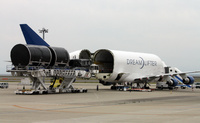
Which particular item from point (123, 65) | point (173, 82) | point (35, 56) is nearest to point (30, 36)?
point (35, 56)

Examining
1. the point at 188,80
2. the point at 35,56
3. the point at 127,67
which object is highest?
the point at 35,56

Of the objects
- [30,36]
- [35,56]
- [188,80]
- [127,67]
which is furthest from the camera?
[188,80]

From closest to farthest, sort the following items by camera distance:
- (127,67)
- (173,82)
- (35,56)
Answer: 1. (35,56)
2. (127,67)
3. (173,82)

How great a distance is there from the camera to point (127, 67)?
56.3 meters

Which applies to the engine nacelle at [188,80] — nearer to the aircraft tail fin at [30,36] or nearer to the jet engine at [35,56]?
the jet engine at [35,56]

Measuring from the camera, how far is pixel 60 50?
43562 millimetres

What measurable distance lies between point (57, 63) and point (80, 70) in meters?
4.05

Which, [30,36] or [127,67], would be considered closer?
[30,36]

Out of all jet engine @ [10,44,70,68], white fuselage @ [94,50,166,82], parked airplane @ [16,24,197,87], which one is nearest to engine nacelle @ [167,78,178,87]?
parked airplane @ [16,24,197,87]

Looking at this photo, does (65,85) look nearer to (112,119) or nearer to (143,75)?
(143,75)

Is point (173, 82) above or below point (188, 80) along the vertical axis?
below

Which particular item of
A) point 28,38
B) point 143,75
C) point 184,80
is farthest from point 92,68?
point 184,80

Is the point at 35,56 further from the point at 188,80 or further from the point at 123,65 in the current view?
the point at 188,80

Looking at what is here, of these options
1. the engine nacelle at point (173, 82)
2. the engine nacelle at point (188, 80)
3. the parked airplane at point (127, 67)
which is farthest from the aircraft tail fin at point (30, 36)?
the engine nacelle at point (188, 80)
